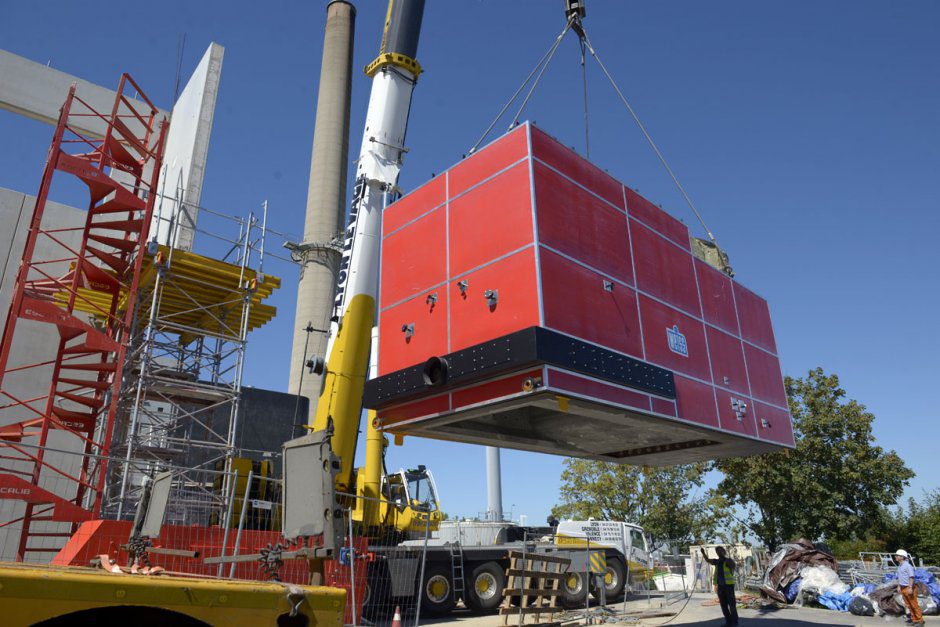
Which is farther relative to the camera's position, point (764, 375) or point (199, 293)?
point (199, 293)

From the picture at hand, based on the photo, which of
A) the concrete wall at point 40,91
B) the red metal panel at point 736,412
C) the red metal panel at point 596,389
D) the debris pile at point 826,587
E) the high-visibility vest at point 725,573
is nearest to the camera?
the red metal panel at point 596,389

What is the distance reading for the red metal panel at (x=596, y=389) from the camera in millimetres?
7686

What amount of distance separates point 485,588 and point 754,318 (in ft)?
29.9

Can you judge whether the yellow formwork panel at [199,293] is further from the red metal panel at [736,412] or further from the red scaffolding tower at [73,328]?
the red metal panel at [736,412]

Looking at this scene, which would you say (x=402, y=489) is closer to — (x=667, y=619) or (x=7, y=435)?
(x=667, y=619)

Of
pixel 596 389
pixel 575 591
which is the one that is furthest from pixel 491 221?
pixel 575 591

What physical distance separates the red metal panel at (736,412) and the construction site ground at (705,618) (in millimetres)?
4483

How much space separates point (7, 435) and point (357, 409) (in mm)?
9054

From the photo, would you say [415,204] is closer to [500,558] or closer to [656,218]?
[656,218]

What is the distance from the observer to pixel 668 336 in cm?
998

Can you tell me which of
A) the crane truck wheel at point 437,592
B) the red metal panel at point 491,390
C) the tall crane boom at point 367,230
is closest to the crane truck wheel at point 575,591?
the crane truck wheel at point 437,592

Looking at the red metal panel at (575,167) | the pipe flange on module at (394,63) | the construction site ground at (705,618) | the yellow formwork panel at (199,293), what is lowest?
the construction site ground at (705,618)

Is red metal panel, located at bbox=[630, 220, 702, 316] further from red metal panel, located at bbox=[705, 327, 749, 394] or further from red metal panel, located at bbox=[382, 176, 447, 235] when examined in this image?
red metal panel, located at bbox=[382, 176, 447, 235]

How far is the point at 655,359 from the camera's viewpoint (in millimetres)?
9484
